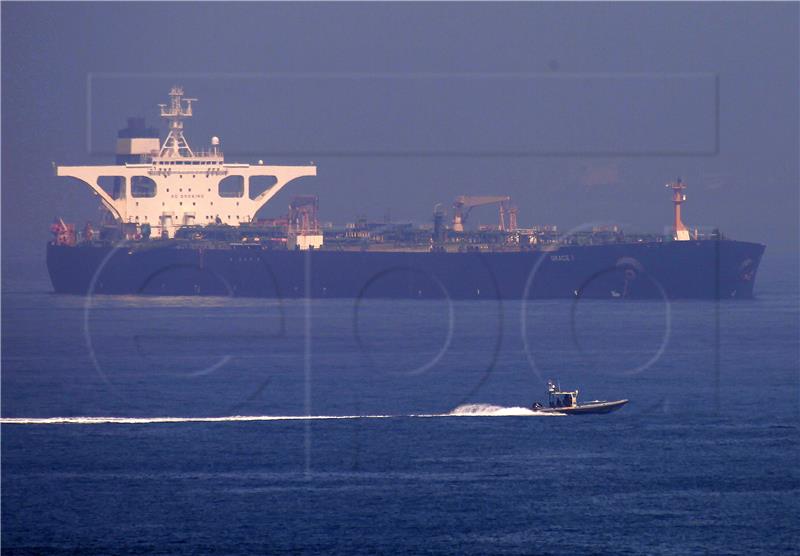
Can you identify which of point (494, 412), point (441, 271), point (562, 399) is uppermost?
point (441, 271)

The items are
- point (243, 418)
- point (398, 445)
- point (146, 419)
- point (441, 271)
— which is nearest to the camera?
point (398, 445)

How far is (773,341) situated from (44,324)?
43915mm

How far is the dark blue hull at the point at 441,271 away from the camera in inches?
3610

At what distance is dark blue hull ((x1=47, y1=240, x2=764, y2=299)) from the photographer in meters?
91.7

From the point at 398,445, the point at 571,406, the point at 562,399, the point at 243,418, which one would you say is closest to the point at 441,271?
the point at 562,399

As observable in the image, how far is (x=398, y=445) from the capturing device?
41.4 metres

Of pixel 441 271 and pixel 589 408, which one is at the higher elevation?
pixel 441 271

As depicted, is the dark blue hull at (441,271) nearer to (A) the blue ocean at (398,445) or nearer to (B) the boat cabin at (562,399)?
(A) the blue ocean at (398,445)

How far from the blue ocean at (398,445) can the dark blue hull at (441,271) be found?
17.6m

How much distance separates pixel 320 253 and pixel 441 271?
9.02 m

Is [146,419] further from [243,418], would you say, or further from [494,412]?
[494,412]

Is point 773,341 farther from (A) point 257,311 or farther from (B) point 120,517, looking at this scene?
(B) point 120,517

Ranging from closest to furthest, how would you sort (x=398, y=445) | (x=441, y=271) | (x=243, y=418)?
1. (x=398, y=445)
2. (x=243, y=418)
3. (x=441, y=271)

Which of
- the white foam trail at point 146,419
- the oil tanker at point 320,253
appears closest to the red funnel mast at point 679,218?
the oil tanker at point 320,253
